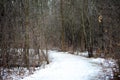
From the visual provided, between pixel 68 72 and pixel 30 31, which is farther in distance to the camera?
pixel 30 31

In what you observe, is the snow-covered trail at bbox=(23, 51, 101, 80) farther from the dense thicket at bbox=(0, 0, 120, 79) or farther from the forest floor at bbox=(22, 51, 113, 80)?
the dense thicket at bbox=(0, 0, 120, 79)

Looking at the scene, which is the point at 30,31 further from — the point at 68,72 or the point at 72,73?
the point at 72,73

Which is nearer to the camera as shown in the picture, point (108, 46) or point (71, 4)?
point (108, 46)

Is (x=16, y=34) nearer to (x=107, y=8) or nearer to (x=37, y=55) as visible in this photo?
(x=37, y=55)

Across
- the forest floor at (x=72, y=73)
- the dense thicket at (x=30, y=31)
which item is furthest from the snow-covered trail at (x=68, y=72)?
the dense thicket at (x=30, y=31)

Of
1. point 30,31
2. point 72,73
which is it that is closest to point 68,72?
point 72,73

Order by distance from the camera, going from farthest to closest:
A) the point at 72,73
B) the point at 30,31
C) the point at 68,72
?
the point at 30,31 < the point at 68,72 < the point at 72,73

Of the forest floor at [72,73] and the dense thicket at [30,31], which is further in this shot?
the forest floor at [72,73]

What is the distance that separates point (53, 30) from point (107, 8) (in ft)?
112

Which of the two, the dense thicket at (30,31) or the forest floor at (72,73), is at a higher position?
the dense thicket at (30,31)

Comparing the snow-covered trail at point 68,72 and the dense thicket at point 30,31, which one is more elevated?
the dense thicket at point 30,31

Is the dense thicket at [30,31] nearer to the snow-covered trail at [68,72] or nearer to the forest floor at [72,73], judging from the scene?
the forest floor at [72,73]

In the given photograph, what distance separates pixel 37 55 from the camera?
19844mm

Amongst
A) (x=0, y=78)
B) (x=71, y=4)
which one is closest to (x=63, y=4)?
(x=71, y=4)
